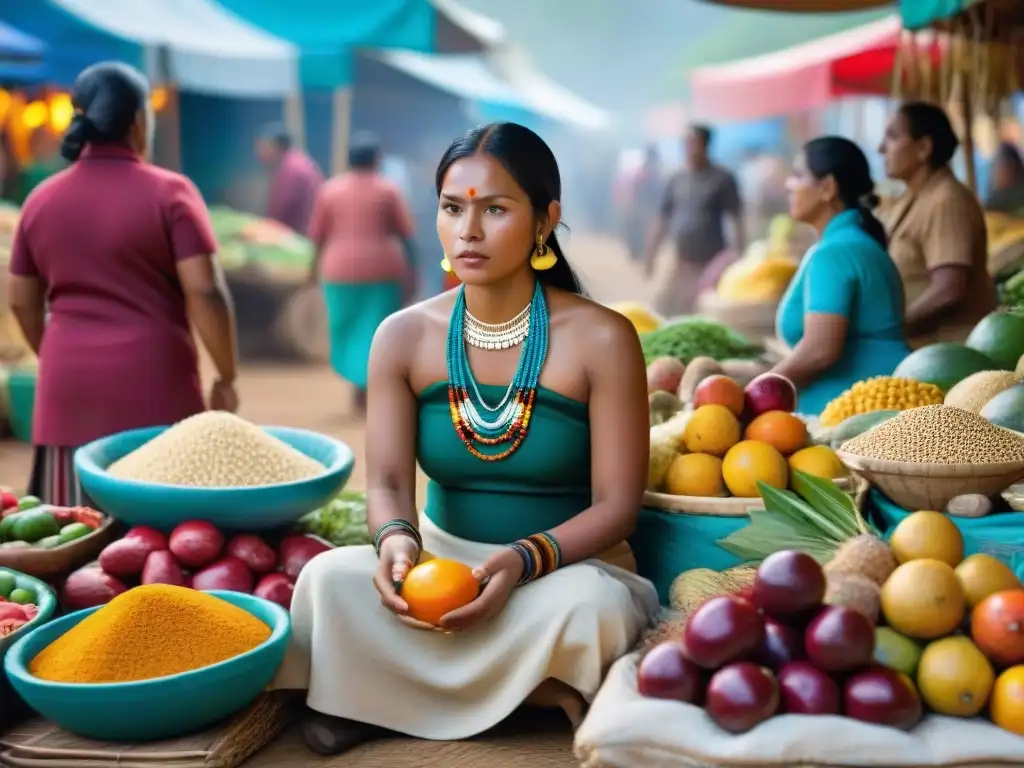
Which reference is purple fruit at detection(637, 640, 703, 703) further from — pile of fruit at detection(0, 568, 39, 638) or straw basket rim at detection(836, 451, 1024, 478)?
pile of fruit at detection(0, 568, 39, 638)

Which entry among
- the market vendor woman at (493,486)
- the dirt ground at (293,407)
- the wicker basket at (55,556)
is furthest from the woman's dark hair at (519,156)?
the dirt ground at (293,407)

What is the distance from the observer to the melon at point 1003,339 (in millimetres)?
3986

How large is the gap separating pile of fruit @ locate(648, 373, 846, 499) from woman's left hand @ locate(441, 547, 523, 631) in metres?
0.75

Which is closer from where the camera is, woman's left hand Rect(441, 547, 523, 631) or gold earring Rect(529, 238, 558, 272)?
woman's left hand Rect(441, 547, 523, 631)

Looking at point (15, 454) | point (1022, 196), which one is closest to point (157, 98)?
point (15, 454)

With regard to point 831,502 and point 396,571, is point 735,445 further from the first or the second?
point 396,571

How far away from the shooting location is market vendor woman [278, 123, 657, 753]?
2572mm

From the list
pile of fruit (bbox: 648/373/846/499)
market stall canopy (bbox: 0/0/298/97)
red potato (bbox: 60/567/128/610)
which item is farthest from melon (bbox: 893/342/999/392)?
market stall canopy (bbox: 0/0/298/97)

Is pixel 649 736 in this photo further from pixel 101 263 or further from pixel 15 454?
pixel 15 454

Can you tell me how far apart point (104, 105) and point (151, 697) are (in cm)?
193

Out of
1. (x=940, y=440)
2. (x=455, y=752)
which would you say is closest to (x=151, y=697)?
(x=455, y=752)

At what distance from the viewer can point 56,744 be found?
2.52 m

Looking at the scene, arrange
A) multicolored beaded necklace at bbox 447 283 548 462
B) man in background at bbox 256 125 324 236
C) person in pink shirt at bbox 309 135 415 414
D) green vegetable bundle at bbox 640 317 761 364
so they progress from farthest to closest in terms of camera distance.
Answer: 1. man in background at bbox 256 125 324 236
2. person in pink shirt at bbox 309 135 415 414
3. green vegetable bundle at bbox 640 317 761 364
4. multicolored beaded necklace at bbox 447 283 548 462

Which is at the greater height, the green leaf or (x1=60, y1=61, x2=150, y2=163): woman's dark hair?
(x1=60, y1=61, x2=150, y2=163): woman's dark hair
